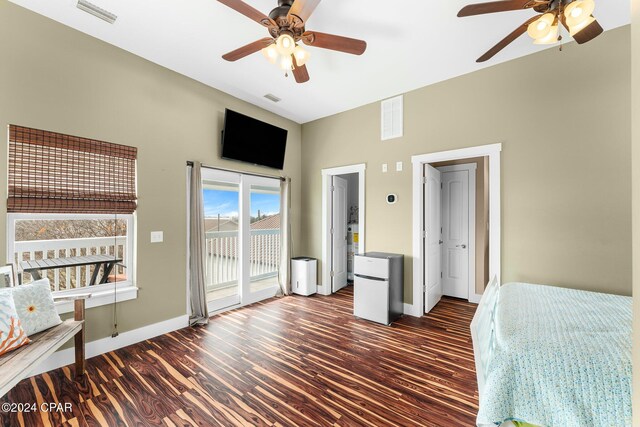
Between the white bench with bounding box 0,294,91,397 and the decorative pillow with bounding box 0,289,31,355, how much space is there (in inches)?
1.5

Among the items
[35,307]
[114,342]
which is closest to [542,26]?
[35,307]

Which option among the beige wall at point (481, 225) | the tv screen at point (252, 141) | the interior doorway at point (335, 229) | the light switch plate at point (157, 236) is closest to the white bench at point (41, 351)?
the light switch plate at point (157, 236)

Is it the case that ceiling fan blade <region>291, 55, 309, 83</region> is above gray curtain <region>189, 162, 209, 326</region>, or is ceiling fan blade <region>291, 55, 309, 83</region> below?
above

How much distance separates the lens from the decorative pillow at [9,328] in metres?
1.67

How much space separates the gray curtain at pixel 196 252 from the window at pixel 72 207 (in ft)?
2.02

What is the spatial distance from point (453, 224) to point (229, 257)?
12.1 feet

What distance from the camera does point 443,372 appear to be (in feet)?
7.54

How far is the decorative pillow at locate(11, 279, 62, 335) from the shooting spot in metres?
1.90

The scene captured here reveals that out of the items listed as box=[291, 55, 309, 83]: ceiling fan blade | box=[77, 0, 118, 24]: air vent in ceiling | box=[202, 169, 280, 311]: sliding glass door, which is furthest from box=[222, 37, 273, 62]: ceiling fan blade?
box=[202, 169, 280, 311]: sliding glass door

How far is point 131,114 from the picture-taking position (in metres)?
2.83

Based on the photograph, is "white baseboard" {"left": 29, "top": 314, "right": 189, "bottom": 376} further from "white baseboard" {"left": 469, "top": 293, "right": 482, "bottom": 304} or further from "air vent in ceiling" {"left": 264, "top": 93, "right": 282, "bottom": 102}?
"white baseboard" {"left": 469, "top": 293, "right": 482, "bottom": 304}

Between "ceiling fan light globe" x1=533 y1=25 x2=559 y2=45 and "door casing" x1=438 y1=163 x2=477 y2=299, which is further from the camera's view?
"door casing" x1=438 y1=163 x2=477 y2=299

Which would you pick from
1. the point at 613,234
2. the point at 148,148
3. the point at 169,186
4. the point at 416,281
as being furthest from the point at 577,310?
the point at 148,148

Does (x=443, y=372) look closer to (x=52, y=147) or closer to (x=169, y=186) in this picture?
(x=169, y=186)
